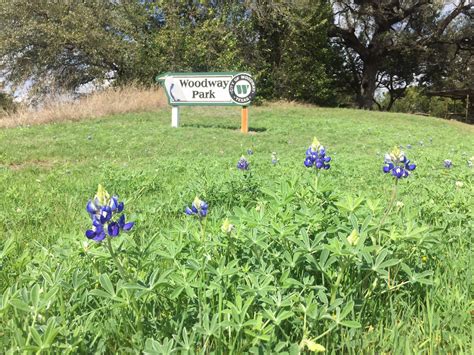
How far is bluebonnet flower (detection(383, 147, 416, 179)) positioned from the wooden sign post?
29.7 feet

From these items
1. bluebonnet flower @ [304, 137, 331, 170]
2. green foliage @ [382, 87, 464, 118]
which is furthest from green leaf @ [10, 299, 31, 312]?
green foliage @ [382, 87, 464, 118]

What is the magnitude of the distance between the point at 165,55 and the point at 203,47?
1.99 metres

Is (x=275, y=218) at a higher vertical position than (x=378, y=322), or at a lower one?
higher

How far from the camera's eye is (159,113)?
14148mm

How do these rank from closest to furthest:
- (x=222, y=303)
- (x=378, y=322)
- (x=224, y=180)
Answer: (x=222, y=303) < (x=378, y=322) < (x=224, y=180)

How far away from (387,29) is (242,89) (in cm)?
1777

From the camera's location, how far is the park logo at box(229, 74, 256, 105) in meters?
11.3

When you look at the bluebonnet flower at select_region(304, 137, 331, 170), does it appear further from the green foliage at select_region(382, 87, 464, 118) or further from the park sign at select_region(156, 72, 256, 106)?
the green foliage at select_region(382, 87, 464, 118)

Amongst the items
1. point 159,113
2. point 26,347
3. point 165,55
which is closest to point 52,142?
point 159,113

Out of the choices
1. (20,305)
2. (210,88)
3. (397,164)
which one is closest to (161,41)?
(210,88)

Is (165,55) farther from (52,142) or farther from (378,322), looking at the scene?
(378,322)

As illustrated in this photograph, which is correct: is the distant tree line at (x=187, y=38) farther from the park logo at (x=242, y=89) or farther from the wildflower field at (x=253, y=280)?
the wildflower field at (x=253, y=280)

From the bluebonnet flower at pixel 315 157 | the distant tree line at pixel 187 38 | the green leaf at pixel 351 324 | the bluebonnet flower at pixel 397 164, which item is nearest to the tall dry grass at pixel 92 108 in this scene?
the distant tree line at pixel 187 38

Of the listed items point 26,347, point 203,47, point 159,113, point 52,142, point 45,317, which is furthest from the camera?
point 203,47
